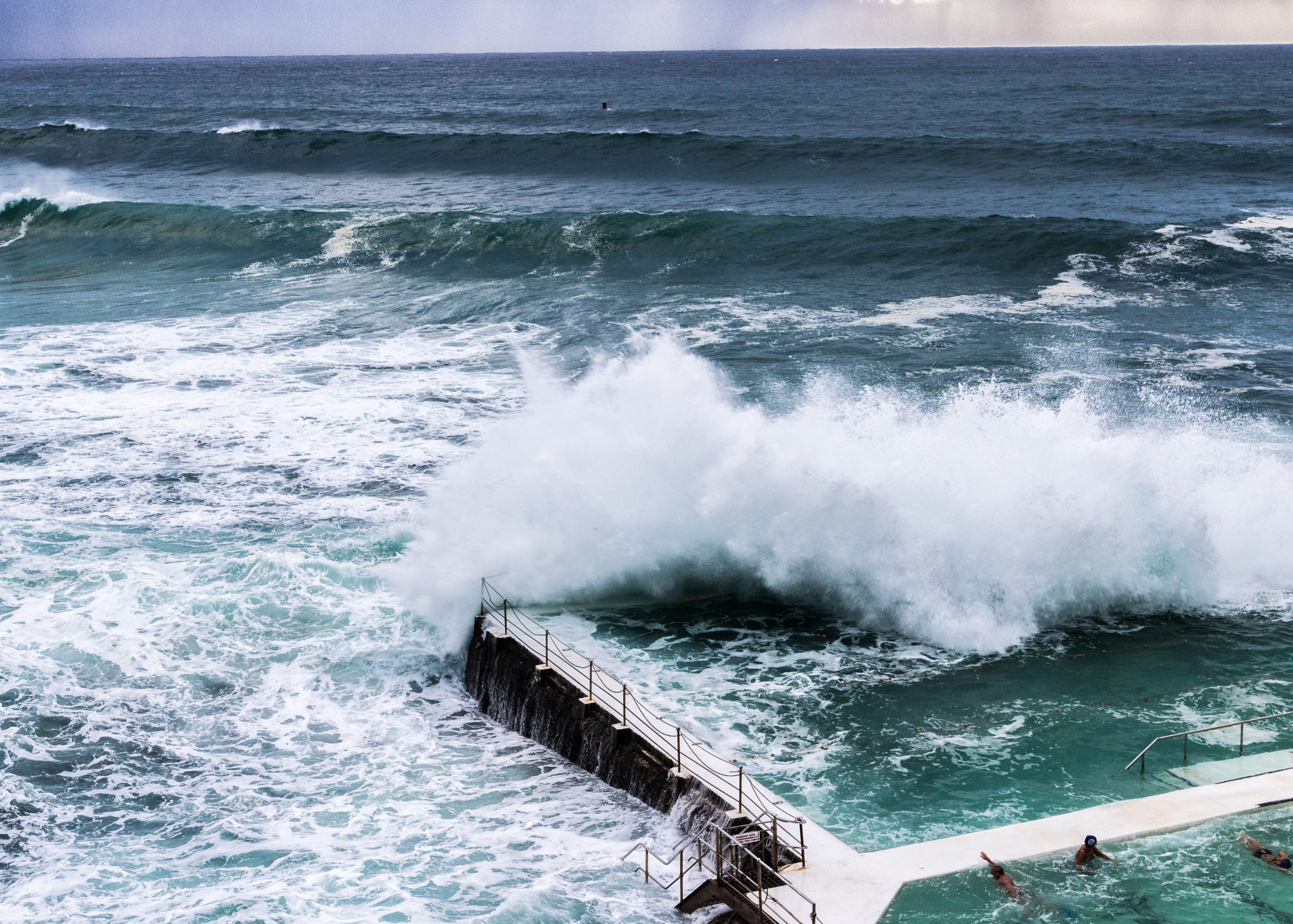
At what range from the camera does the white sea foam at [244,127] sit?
197 ft

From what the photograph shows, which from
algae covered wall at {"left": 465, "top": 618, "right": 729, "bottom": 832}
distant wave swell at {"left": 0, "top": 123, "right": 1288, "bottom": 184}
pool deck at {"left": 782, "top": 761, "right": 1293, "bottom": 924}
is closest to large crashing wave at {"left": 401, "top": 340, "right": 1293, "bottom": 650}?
algae covered wall at {"left": 465, "top": 618, "right": 729, "bottom": 832}

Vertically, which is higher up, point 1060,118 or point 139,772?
point 1060,118

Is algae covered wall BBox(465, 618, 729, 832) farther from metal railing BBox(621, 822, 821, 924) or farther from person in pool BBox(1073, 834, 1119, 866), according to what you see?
person in pool BBox(1073, 834, 1119, 866)

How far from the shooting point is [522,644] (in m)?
12.1

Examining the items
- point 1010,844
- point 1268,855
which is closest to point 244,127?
point 1010,844

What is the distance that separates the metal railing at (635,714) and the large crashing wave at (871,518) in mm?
643

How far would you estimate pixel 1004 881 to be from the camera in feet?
27.8

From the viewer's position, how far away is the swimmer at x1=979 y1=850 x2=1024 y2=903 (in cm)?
Answer: 836

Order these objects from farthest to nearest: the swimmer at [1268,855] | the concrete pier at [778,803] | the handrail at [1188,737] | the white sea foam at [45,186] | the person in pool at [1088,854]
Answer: the white sea foam at [45,186]
the handrail at [1188,737]
the person in pool at [1088,854]
the swimmer at [1268,855]
the concrete pier at [778,803]

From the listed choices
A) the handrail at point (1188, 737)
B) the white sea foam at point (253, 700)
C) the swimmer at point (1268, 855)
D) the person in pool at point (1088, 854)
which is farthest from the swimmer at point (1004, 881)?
the white sea foam at point (253, 700)

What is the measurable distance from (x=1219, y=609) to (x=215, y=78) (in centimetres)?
14570

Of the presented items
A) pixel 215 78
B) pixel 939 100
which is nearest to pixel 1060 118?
pixel 939 100

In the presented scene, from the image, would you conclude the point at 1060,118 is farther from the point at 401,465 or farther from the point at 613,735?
the point at 613,735

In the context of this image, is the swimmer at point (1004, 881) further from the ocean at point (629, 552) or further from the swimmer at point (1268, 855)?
the swimmer at point (1268, 855)
